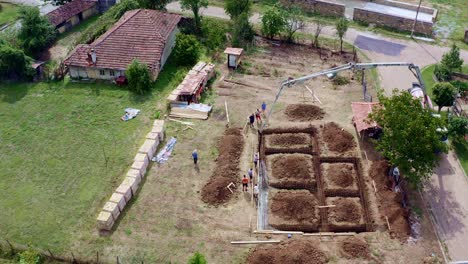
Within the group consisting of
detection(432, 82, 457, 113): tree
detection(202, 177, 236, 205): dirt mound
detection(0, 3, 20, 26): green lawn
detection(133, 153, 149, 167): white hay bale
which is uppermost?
detection(0, 3, 20, 26): green lawn

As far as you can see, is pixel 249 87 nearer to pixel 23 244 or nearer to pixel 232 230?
pixel 232 230

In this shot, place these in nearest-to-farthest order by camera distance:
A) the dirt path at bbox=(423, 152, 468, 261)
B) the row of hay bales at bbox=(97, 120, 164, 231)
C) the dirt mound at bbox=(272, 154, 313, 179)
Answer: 1. the dirt path at bbox=(423, 152, 468, 261)
2. the row of hay bales at bbox=(97, 120, 164, 231)
3. the dirt mound at bbox=(272, 154, 313, 179)

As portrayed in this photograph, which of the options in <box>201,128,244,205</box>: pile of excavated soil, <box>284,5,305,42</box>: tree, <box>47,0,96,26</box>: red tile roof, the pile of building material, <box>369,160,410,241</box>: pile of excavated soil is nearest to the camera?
<box>369,160,410,241</box>: pile of excavated soil

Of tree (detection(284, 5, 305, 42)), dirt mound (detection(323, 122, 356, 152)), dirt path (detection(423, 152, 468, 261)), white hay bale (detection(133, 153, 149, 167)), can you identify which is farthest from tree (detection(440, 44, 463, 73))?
white hay bale (detection(133, 153, 149, 167))

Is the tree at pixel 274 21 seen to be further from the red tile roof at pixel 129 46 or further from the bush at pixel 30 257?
the bush at pixel 30 257

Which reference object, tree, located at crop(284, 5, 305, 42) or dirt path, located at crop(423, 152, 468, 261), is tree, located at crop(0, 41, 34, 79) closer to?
tree, located at crop(284, 5, 305, 42)

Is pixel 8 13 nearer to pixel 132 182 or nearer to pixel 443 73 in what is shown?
pixel 132 182

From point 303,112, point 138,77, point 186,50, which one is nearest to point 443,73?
point 303,112

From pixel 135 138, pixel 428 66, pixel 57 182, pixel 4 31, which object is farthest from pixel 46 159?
pixel 428 66
